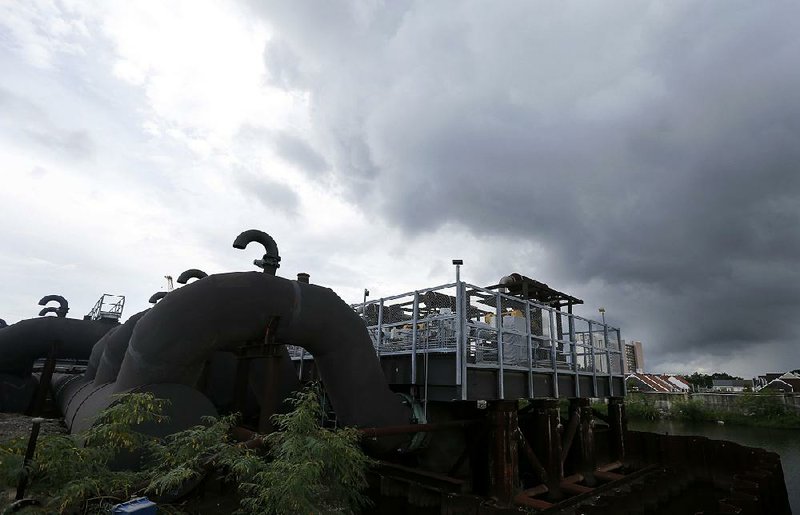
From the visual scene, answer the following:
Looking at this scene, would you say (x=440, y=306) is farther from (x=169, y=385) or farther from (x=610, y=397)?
(x=610, y=397)

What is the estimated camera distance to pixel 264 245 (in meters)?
7.72

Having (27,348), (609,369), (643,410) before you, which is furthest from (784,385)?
(27,348)

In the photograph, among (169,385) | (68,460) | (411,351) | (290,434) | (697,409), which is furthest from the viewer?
(697,409)

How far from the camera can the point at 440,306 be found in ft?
34.3

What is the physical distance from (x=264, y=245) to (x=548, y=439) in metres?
8.58

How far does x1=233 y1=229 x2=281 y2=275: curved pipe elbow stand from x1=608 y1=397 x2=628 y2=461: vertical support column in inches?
505

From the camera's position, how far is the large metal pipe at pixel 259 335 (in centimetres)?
604

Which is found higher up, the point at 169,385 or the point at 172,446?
the point at 169,385

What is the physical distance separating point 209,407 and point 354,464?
258 centimetres

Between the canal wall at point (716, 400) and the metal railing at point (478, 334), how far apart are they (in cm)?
4489

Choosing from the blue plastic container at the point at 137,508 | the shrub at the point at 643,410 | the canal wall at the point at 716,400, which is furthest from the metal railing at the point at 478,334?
the canal wall at the point at 716,400

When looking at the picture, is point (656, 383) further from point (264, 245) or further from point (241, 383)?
point (264, 245)

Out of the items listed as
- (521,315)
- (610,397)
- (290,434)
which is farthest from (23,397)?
(610,397)

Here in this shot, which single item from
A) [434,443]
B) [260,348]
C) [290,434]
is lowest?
[434,443]
